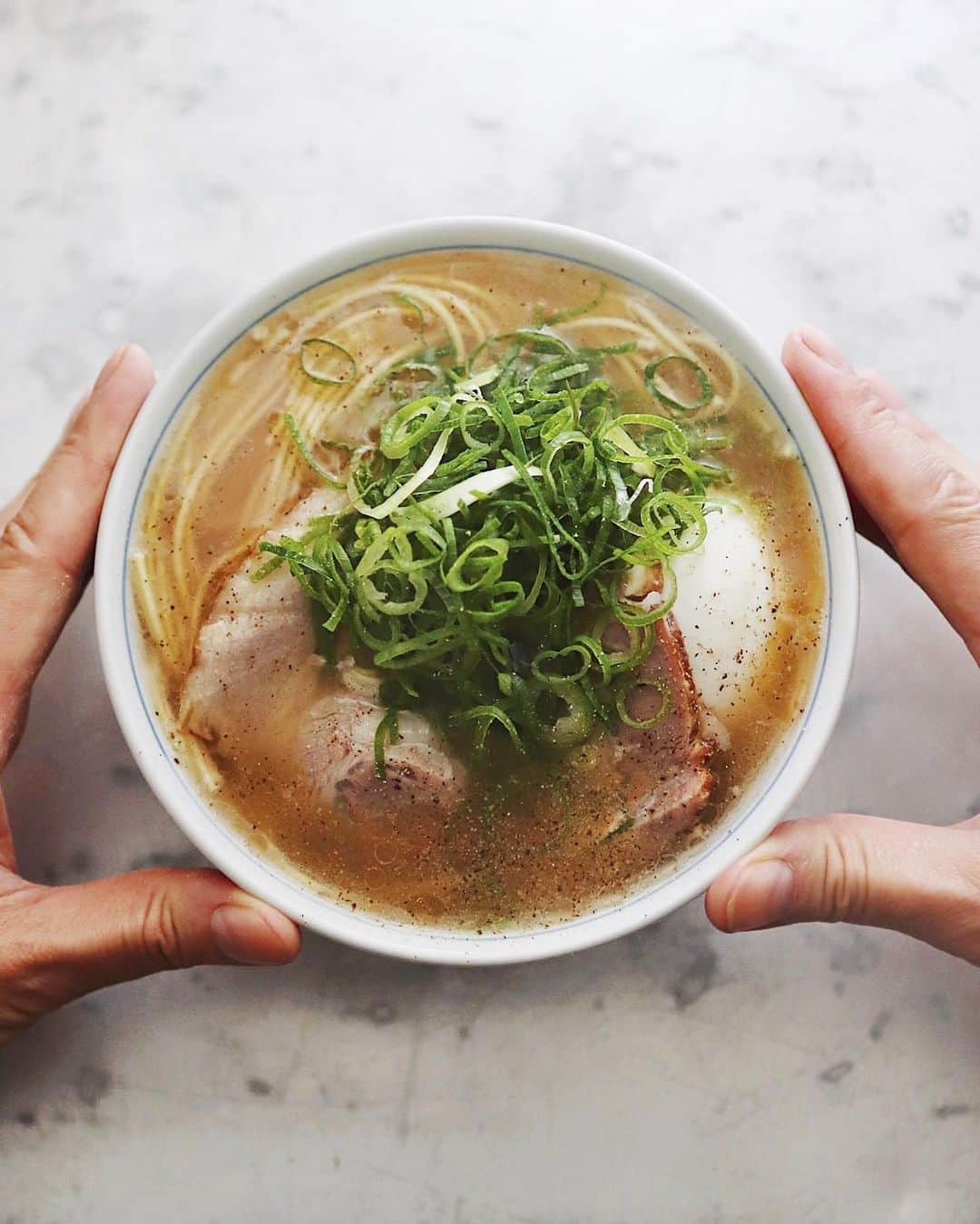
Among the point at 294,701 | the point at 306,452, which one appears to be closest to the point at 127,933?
the point at 294,701

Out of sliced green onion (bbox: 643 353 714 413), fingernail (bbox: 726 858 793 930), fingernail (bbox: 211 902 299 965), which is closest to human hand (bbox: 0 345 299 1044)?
fingernail (bbox: 211 902 299 965)

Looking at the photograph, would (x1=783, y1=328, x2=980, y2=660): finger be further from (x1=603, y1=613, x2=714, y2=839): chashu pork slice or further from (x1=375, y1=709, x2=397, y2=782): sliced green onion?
(x1=375, y1=709, x2=397, y2=782): sliced green onion

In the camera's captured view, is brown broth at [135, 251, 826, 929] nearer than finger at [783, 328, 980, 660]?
Yes

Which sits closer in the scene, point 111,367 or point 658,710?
point 658,710

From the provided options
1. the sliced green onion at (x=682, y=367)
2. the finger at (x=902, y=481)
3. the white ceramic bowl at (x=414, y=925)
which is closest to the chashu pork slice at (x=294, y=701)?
the white ceramic bowl at (x=414, y=925)

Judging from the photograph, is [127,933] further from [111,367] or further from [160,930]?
[111,367]

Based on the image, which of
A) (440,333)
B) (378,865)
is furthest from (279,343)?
(378,865)

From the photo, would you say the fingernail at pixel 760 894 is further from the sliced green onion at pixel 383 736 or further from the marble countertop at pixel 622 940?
the sliced green onion at pixel 383 736

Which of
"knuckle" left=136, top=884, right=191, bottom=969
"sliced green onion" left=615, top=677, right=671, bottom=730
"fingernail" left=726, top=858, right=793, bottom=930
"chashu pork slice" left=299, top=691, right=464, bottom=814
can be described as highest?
"sliced green onion" left=615, top=677, right=671, bottom=730
